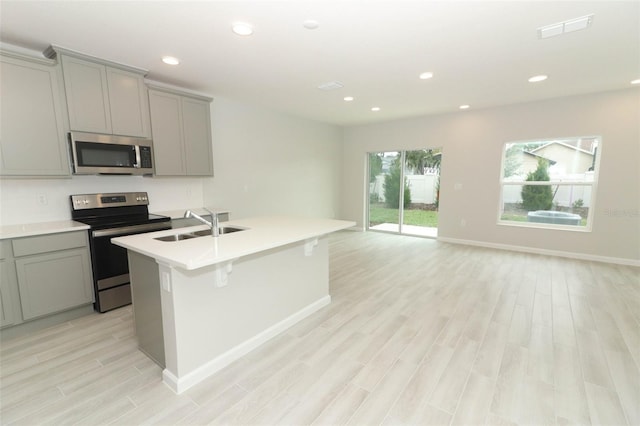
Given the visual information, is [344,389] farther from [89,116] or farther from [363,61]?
[89,116]

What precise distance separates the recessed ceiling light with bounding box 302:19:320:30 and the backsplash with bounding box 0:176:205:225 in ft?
8.80

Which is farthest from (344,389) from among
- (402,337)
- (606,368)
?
(606,368)

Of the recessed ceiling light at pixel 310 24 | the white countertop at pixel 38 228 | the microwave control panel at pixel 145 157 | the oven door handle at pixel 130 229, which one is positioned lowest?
the oven door handle at pixel 130 229

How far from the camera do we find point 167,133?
3.43 metres

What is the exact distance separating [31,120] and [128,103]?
810 mm

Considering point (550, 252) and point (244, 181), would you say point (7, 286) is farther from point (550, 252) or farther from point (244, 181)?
point (550, 252)

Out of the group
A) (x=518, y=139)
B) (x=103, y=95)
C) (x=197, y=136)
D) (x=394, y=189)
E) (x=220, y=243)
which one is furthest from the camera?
(x=394, y=189)

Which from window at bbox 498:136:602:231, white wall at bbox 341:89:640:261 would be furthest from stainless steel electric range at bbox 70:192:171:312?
window at bbox 498:136:602:231

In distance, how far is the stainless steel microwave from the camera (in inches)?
106

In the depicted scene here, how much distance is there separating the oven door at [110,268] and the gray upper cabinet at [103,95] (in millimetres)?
1038

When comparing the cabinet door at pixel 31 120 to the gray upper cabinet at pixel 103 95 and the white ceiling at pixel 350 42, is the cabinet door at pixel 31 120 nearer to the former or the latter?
the gray upper cabinet at pixel 103 95

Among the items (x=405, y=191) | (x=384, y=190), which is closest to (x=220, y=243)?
(x=405, y=191)

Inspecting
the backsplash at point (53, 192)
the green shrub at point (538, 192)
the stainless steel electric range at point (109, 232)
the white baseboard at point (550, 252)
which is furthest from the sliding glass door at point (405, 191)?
the stainless steel electric range at point (109, 232)

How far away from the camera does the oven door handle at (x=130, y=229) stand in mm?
2685
